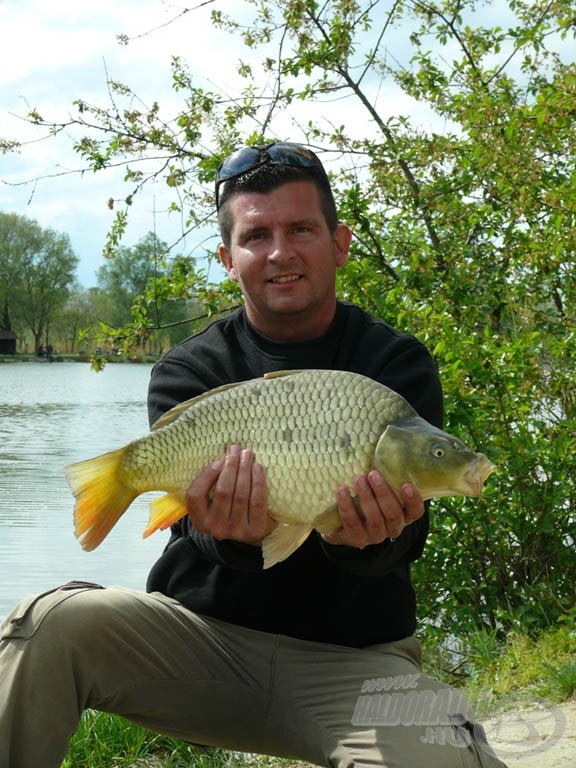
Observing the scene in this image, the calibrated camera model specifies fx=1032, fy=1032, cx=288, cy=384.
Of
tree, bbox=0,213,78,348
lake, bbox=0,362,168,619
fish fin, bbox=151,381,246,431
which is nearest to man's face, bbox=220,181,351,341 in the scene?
fish fin, bbox=151,381,246,431

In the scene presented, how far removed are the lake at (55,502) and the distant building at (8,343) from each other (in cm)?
2109

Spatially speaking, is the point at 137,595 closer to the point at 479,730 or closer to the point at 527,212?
the point at 479,730

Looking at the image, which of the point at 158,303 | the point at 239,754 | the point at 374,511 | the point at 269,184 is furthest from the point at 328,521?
the point at 158,303

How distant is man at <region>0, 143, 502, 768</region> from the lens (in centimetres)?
154

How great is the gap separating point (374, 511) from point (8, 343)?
40129mm

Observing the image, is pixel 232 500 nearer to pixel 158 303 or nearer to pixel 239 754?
pixel 239 754

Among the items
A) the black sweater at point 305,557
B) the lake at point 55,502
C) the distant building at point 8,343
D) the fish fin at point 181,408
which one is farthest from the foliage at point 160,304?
the distant building at point 8,343

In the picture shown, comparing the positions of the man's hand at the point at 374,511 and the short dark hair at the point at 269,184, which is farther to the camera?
the short dark hair at the point at 269,184

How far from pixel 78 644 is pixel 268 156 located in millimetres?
981

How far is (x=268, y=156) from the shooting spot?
1997 millimetres

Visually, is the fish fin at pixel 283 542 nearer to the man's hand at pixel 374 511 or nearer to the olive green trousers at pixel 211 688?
the man's hand at pixel 374 511

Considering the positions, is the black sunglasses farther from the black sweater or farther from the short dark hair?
the black sweater

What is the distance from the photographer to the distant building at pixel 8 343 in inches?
1538

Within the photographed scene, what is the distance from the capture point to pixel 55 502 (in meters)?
7.65
